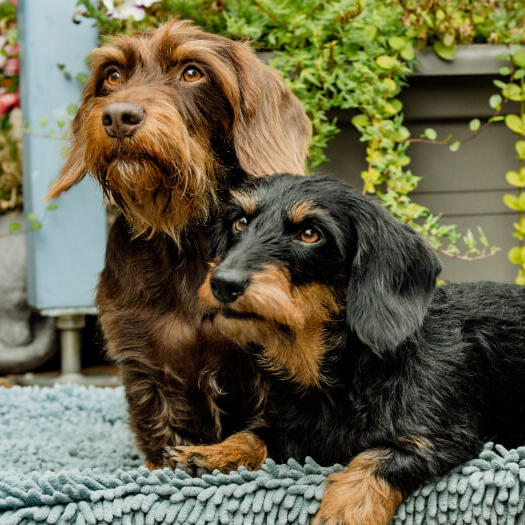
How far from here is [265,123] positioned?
221 centimetres

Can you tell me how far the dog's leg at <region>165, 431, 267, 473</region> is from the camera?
6.12 ft

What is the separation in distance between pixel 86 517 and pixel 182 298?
670 mm

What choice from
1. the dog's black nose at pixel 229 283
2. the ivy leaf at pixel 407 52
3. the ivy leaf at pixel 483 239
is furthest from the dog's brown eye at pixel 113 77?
the ivy leaf at pixel 483 239

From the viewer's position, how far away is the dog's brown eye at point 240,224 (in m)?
1.88

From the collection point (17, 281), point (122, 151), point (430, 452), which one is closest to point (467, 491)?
point (430, 452)

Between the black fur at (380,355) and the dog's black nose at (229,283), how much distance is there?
0.10 ft

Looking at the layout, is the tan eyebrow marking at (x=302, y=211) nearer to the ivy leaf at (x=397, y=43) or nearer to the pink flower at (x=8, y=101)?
the ivy leaf at (x=397, y=43)

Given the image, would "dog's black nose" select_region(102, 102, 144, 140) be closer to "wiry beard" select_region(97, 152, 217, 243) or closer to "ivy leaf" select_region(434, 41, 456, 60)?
"wiry beard" select_region(97, 152, 217, 243)

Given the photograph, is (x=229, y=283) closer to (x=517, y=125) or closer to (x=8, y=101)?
(x=517, y=125)

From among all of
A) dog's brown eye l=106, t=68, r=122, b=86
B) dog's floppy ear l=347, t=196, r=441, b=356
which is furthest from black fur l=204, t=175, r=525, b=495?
dog's brown eye l=106, t=68, r=122, b=86

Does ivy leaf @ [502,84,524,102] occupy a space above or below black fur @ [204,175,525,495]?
above

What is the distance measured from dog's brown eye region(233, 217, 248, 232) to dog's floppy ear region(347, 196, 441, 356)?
0.92ft

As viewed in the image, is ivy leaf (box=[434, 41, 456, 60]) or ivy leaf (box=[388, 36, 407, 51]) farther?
ivy leaf (box=[434, 41, 456, 60])

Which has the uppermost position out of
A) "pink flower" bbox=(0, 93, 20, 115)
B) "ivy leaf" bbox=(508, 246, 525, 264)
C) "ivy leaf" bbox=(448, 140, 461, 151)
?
"ivy leaf" bbox=(448, 140, 461, 151)
